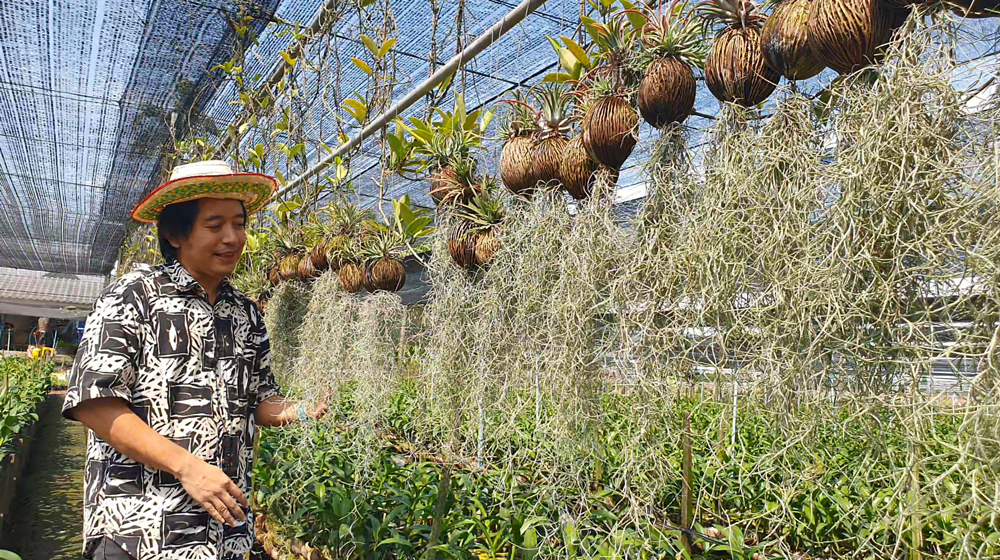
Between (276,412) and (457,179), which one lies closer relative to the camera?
(276,412)

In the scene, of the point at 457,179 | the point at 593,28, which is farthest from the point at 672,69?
the point at 457,179

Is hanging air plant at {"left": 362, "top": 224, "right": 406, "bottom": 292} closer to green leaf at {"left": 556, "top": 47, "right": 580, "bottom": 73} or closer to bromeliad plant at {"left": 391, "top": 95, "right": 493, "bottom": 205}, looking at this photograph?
bromeliad plant at {"left": 391, "top": 95, "right": 493, "bottom": 205}

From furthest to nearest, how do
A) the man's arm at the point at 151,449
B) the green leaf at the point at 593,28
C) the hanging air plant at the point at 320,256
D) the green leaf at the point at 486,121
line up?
the hanging air plant at the point at 320,256 < the green leaf at the point at 486,121 < the green leaf at the point at 593,28 < the man's arm at the point at 151,449

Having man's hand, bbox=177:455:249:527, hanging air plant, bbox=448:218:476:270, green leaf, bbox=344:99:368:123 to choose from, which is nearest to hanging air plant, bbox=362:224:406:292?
hanging air plant, bbox=448:218:476:270

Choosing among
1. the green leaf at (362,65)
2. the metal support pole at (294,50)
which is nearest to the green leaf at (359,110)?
the green leaf at (362,65)

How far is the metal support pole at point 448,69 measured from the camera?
2.07 metres

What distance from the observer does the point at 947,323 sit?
79 centimetres

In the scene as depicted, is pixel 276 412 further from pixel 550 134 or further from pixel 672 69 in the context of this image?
pixel 672 69

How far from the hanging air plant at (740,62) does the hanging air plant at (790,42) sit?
0.02 m

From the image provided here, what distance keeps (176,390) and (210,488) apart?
220 mm

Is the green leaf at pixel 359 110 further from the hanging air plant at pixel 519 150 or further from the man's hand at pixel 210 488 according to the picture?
the man's hand at pixel 210 488

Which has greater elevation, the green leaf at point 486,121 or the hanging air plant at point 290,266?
the green leaf at point 486,121

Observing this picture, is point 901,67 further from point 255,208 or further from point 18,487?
point 18,487

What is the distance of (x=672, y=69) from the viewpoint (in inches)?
47.9
